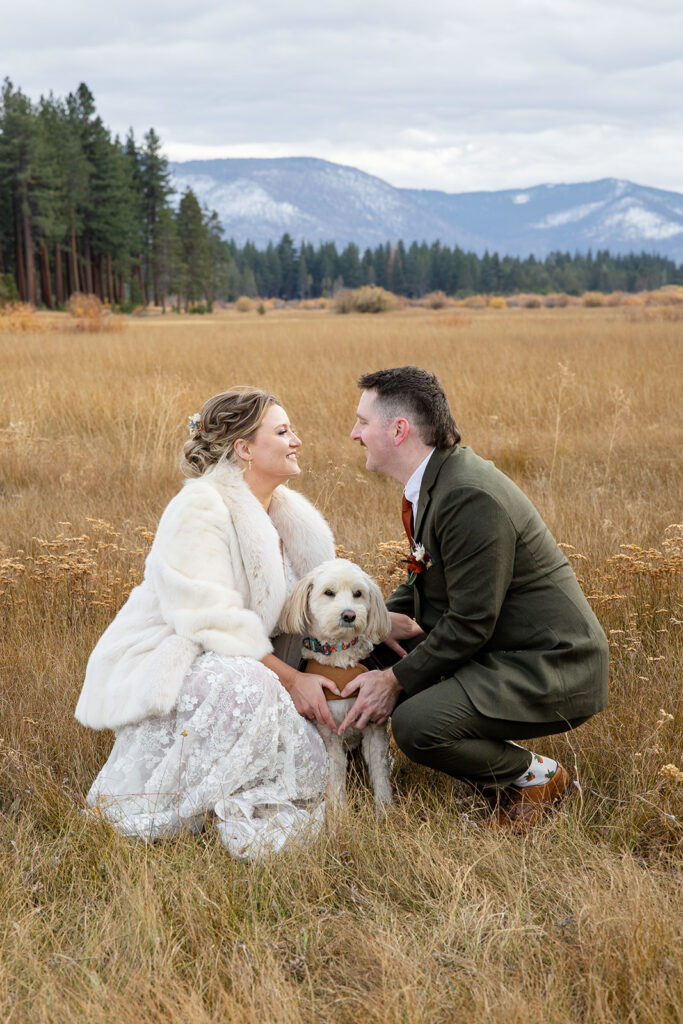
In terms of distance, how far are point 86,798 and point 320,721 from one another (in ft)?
3.20

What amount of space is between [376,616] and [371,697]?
309mm

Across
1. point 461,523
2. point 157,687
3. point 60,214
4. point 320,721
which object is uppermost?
point 60,214

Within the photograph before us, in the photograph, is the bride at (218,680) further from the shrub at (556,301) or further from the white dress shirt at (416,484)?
the shrub at (556,301)

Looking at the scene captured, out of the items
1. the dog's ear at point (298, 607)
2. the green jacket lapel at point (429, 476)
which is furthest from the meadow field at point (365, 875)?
the green jacket lapel at point (429, 476)

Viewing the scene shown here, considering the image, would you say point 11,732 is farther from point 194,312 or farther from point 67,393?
point 194,312

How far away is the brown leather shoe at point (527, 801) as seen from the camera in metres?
3.31

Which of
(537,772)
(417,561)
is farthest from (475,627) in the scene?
(537,772)

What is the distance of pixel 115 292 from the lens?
63688mm

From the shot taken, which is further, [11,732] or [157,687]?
[11,732]

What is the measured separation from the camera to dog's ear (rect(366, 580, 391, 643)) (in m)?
3.41

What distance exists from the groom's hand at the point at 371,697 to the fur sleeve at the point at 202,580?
38 centimetres

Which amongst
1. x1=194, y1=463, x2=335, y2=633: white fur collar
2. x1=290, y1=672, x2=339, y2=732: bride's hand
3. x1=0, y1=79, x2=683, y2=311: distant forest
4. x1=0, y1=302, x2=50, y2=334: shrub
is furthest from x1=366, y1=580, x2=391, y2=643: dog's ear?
x1=0, y1=79, x2=683, y2=311: distant forest

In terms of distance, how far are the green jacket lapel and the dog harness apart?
66 cm

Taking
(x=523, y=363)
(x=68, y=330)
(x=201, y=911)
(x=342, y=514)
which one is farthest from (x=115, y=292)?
(x=201, y=911)
